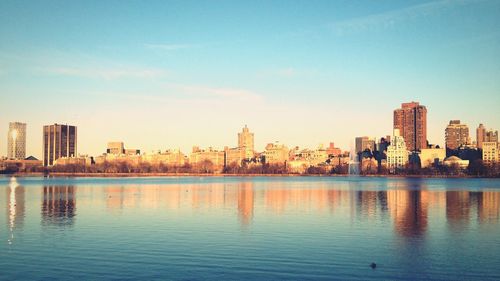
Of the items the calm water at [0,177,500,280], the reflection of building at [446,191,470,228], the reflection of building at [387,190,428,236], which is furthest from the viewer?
the reflection of building at [446,191,470,228]

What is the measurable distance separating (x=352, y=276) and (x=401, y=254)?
521 centimetres

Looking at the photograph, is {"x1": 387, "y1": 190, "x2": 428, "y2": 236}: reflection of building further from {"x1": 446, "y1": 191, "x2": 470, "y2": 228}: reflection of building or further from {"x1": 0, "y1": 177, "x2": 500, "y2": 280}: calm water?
{"x1": 446, "y1": 191, "x2": 470, "y2": 228}: reflection of building

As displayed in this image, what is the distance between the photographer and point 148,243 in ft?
94.9

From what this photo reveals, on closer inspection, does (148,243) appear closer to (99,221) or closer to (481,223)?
(99,221)

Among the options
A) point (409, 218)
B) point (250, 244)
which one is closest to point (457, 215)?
point (409, 218)

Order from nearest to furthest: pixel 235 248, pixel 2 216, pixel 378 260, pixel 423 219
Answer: pixel 378 260, pixel 235 248, pixel 423 219, pixel 2 216

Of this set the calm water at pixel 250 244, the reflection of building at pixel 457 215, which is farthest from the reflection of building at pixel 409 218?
the reflection of building at pixel 457 215

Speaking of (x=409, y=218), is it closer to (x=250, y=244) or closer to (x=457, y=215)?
(x=457, y=215)

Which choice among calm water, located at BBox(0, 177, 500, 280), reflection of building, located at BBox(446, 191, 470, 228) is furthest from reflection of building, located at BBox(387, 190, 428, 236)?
reflection of building, located at BBox(446, 191, 470, 228)

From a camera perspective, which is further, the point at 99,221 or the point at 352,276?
the point at 99,221

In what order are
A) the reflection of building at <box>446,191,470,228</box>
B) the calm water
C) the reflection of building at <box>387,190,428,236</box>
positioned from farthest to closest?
the reflection of building at <box>446,191,470,228</box> < the reflection of building at <box>387,190,428,236</box> < the calm water

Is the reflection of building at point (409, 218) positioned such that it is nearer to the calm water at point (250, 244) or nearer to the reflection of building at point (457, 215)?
the calm water at point (250, 244)

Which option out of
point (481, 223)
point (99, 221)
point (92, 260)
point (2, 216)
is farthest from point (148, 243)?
point (481, 223)

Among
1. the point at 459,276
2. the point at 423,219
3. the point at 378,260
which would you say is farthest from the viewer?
the point at 423,219
